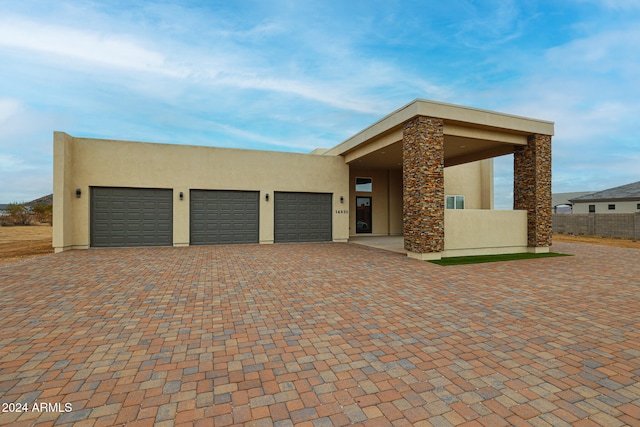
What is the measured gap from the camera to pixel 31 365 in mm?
2768

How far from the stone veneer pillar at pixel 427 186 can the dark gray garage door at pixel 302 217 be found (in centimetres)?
A: 560

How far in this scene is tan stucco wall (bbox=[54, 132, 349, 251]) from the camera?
10.9 metres

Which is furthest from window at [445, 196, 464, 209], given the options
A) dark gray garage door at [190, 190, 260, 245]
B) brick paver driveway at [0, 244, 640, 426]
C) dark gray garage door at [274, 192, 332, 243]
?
brick paver driveway at [0, 244, 640, 426]

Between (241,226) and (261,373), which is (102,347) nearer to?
(261,373)

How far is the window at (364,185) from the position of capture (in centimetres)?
1736

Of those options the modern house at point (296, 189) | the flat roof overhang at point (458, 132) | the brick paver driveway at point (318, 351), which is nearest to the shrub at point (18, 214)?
the modern house at point (296, 189)

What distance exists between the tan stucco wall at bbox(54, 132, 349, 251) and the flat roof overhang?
2.31m

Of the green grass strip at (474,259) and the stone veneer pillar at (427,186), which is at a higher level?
the stone veneer pillar at (427,186)

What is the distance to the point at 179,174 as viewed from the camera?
12.3 meters

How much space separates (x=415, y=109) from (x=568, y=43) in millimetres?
8777

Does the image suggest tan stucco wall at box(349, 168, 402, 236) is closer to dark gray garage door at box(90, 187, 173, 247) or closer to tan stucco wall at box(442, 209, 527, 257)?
tan stucco wall at box(442, 209, 527, 257)

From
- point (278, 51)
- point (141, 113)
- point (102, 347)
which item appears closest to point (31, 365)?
point (102, 347)

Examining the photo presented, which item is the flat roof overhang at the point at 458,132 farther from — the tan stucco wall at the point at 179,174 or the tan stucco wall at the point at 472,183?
the tan stucco wall at the point at 472,183

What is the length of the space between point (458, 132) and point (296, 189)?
7.11m
